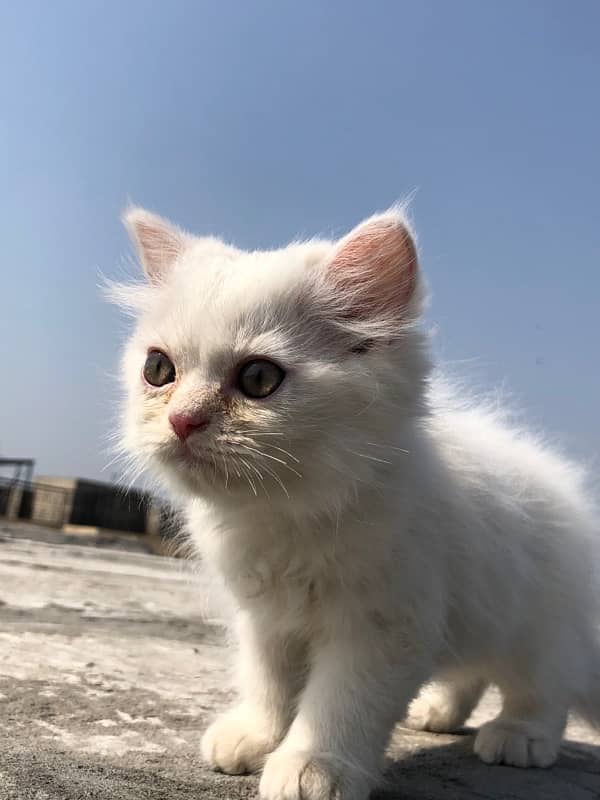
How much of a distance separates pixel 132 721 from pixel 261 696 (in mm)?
306

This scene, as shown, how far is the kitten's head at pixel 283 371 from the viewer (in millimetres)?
1312

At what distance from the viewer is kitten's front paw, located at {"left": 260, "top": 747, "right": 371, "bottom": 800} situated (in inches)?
49.8

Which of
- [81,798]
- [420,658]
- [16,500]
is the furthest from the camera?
[16,500]

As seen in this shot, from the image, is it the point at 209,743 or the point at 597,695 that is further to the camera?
the point at 597,695

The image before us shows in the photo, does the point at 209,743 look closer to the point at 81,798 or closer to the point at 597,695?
the point at 81,798

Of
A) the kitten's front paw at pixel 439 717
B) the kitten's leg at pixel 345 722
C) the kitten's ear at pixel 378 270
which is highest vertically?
the kitten's ear at pixel 378 270

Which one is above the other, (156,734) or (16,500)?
(156,734)

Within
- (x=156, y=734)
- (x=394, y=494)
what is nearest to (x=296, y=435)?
(x=394, y=494)

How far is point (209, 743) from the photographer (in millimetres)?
1530

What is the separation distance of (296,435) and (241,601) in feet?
1.47

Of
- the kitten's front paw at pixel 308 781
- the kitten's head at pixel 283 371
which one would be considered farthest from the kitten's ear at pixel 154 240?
the kitten's front paw at pixel 308 781

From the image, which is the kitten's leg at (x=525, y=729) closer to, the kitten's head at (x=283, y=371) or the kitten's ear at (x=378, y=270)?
the kitten's head at (x=283, y=371)

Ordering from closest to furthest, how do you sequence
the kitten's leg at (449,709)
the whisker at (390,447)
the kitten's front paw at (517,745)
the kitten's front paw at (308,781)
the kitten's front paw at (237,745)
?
the kitten's front paw at (308,781), the whisker at (390,447), the kitten's front paw at (237,745), the kitten's front paw at (517,745), the kitten's leg at (449,709)

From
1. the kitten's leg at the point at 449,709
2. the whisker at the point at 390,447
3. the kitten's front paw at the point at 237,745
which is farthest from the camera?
the kitten's leg at the point at 449,709
